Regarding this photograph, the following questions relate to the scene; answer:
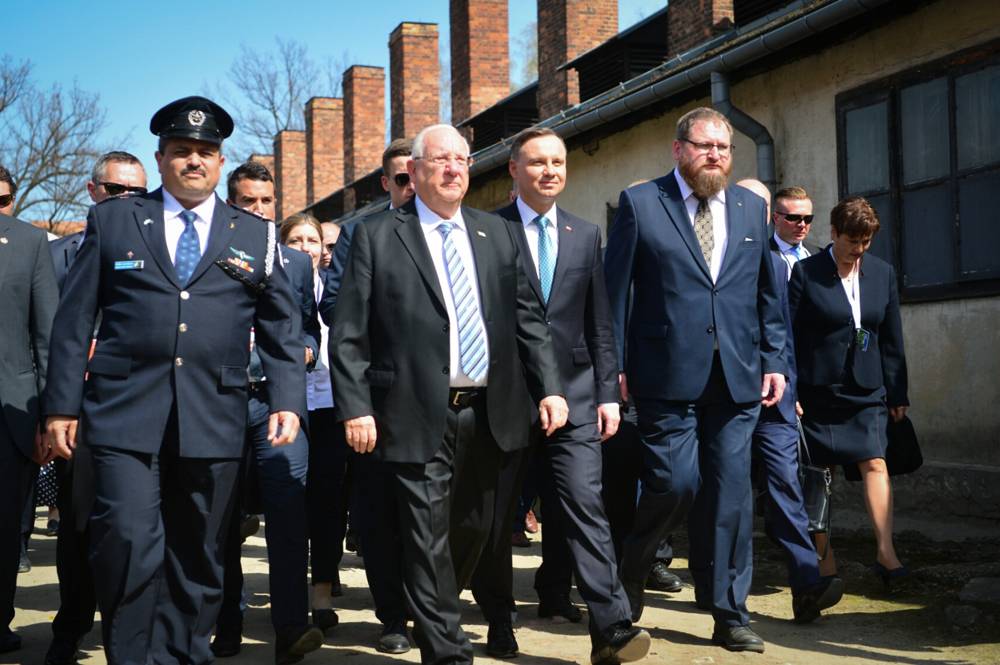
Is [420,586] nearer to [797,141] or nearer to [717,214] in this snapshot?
[717,214]

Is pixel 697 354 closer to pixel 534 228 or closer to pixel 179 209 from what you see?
pixel 534 228

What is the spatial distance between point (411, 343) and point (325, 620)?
1817 mm

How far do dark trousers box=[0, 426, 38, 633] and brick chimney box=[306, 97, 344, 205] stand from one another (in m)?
34.6

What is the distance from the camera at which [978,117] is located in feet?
35.6

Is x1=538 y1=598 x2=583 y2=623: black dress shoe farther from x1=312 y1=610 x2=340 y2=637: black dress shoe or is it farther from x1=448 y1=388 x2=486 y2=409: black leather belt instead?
x1=448 y1=388 x2=486 y2=409: black leather belt

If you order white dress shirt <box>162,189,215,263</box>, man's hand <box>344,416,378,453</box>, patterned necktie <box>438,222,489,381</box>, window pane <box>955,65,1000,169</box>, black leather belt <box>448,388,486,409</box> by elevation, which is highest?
window pane <box>955,65,1000,169</box>

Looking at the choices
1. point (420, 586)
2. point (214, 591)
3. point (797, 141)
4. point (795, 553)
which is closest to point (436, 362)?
point (420, 586)

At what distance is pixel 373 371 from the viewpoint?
559 centimetres

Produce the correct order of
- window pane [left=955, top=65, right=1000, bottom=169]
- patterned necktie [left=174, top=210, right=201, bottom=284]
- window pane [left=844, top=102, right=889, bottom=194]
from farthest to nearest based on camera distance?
window pane [left=844, top=102, right=889, bottom=194], window pane [left=955, top=65, right=1000, bottom=169], patterned necktie [left=174, top=210, right=201, bottom=284]

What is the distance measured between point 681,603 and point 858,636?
118 cm

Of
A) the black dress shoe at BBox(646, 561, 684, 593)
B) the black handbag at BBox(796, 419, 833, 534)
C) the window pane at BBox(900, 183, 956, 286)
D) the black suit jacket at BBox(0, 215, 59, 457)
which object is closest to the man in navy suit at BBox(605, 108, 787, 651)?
the black handbag at BBox(796, 419, 833, 534)

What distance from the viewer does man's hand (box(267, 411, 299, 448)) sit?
5.38 m

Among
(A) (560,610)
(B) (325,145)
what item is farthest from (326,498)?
(B) (325,145)

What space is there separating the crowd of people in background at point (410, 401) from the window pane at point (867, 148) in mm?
4802
